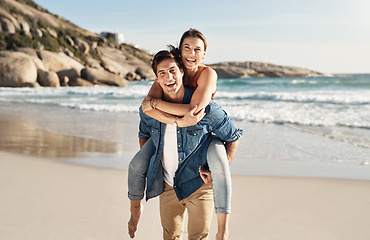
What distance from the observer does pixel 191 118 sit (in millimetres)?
2189

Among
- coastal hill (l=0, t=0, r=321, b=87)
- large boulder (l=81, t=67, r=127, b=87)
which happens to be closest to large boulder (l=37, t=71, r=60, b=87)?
coastal hill (l=0, t=0, r=321, b=87)

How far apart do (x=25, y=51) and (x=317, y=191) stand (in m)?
35.5

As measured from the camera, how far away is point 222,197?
2205 millimetres

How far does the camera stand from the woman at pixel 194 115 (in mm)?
2209

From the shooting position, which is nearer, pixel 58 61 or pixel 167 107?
pixel 167 107

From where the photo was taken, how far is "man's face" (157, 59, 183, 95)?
2.27m

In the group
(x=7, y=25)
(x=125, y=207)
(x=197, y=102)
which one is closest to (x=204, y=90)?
(x=197, y=102)

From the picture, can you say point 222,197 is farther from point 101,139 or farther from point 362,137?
point 362,137

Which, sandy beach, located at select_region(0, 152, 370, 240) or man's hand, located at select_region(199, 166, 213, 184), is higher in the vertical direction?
man's hand, located at select_region(199, 166, 213, 184)

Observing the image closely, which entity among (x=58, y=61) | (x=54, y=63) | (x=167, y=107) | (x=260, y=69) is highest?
(x=260, y=69)

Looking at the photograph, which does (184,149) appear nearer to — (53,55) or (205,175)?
(205,175)

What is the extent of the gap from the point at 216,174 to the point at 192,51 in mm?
797

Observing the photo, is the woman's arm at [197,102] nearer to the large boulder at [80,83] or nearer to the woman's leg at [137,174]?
the woman's leg at [137,174]

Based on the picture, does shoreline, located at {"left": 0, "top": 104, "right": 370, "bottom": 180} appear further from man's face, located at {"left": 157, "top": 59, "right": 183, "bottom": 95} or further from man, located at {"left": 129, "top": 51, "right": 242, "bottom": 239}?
man's face, located at {"left": 157, "top": 59, "right": 183, "bottom": 95}
